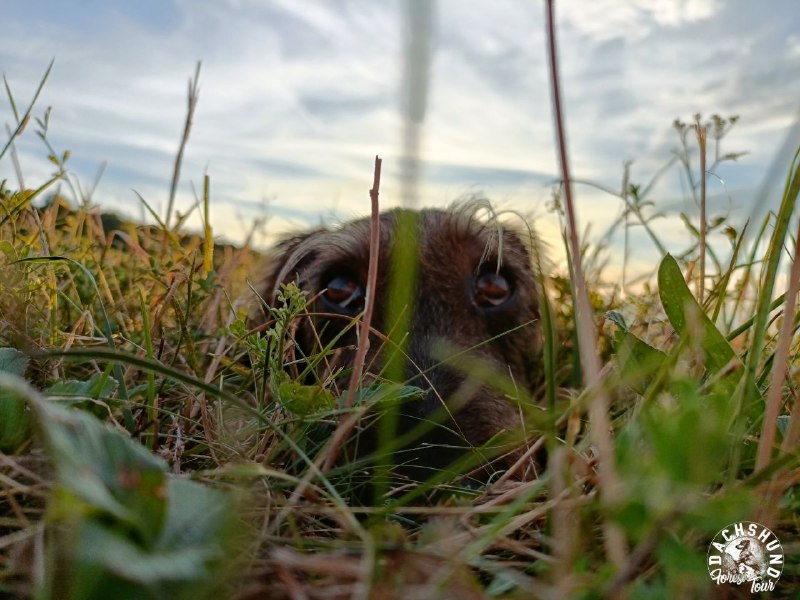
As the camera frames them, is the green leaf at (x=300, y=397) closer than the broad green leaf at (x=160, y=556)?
No

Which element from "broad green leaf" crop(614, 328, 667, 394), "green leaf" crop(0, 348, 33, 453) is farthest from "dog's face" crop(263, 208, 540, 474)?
"green leaf" crop(0, 348, 33, 453)

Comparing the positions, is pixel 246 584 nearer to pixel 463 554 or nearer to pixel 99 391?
pixel 463 554

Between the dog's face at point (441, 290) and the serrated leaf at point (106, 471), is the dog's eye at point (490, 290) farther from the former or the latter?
the serrated leaf at point (106, 471)

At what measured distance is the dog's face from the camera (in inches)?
104

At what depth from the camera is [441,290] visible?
9.34ft

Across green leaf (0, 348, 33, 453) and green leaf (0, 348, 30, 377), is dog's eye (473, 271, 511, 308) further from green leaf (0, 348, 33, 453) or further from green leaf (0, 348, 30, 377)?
green leaf (0, 348, 33, 453)

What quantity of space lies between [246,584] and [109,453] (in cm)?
26

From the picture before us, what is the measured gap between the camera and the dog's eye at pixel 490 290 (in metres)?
2.95

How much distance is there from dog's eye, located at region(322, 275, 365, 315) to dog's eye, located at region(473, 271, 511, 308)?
0.51 meters

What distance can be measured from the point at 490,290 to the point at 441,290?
0.81ft

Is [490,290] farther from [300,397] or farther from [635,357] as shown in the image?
[300,397]

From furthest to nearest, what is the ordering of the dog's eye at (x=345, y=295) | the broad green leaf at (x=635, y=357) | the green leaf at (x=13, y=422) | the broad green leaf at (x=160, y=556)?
1. the dog's eye at (x=345, y=295)
2. the broad green leaf at (x=635, y=357)
3. the green leaf at (x=13, y=422)
4. the broad green leaf at (x=160, y=556)

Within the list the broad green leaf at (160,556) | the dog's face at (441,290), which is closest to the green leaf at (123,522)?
the broad green leaf at (160,556)

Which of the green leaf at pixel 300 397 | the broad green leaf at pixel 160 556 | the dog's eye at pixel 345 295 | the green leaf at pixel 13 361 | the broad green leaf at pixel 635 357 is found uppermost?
the dog's eye at pixel 345 295
